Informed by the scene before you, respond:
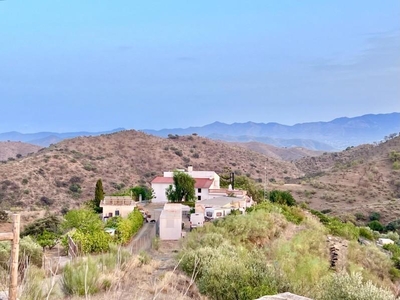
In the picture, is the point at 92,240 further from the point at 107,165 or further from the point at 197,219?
the point at 107,165

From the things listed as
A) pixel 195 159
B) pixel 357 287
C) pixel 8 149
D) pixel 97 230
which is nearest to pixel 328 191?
pixel 195 159

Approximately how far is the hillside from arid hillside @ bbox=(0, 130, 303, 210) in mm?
24820

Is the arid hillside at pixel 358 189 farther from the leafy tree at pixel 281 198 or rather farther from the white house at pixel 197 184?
the white house at pixel 197 184

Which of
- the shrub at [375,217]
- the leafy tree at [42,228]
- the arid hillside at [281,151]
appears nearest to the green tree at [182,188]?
the leafy tree at [42,228]

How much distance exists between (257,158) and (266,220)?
51.8m

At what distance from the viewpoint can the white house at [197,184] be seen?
2948 centimetres

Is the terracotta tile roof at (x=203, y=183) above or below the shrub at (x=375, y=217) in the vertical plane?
above

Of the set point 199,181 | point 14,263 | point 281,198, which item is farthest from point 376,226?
point 14,263

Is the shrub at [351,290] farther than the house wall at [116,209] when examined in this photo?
No

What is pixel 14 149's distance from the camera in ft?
275

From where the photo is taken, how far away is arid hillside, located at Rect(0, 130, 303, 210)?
1559 inches

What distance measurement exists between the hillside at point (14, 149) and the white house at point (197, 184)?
55.6 m

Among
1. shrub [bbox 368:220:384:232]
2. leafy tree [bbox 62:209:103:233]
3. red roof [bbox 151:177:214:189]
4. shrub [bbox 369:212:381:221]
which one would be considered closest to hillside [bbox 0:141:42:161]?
red roof [bbox 151:177:214:189]

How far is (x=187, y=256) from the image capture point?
37.4 feet
